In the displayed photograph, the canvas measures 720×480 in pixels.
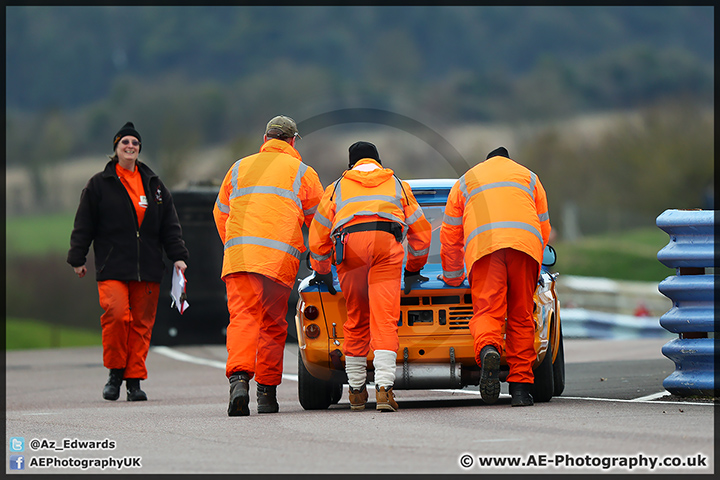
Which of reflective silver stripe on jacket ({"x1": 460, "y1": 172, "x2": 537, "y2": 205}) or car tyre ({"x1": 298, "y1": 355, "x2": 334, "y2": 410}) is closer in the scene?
Answer: reflective silver stripe on jacket ({"x1": 460, "y1": 172, "x2": 537, "y2": 205})

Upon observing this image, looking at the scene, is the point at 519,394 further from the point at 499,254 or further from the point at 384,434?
the point at 384,434

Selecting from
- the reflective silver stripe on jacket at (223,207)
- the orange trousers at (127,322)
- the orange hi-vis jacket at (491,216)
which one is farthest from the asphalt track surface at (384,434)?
the reflective silver stripe on jacket at (223,207)

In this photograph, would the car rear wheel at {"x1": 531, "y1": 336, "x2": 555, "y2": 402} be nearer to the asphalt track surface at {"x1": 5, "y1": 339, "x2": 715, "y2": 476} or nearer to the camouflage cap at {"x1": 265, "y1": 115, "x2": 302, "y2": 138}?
the asphalt track surface at {"x1": 5, "y1": 339, "x2": 715, "y2": 476}

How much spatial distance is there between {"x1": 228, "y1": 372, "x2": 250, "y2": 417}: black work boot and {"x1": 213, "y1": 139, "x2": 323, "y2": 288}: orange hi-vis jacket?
2.53 ft

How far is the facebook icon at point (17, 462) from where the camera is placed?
6184 millimetres

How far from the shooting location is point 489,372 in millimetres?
8133

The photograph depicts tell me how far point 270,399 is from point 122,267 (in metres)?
2.30

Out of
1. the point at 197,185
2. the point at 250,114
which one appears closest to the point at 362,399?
the point at 197,185

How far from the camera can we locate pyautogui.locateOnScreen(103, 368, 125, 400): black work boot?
34.4 feet

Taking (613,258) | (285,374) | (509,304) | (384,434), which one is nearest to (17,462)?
(384,434)

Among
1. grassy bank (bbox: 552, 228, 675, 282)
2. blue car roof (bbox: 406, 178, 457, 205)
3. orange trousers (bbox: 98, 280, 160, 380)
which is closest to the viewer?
blue car roof (bbox: 406, 178, 457, 205)

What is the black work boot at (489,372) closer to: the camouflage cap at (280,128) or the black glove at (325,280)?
the black glove at (325,280)

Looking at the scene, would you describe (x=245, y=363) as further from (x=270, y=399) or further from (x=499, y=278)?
(x=499, y=278)

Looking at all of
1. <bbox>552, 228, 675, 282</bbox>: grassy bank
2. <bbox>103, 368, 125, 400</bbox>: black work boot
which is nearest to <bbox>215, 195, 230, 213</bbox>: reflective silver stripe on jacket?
<bbox>103, 368, 125, 400</bbox>: black work boot
